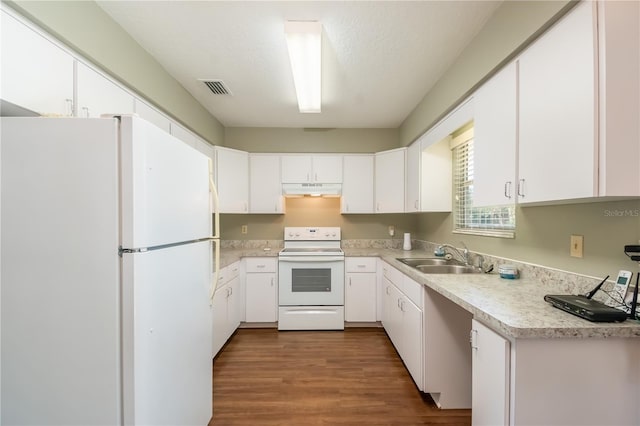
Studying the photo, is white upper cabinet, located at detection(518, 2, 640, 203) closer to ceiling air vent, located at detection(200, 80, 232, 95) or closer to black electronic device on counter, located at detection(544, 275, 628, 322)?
black electronic device on counter, located at detection(544, 275, 628, 322)

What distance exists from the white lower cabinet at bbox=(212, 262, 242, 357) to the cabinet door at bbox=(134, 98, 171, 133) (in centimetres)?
141

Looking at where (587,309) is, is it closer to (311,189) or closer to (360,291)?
(360,291)

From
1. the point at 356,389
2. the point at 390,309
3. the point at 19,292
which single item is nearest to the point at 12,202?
the point at 19,292

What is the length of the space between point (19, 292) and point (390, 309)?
2680 mm

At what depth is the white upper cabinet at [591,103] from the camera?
3.10ft

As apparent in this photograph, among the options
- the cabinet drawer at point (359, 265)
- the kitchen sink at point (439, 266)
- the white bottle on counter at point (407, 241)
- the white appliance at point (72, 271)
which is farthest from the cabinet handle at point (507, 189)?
the white bottle on counter at point (407, 241)

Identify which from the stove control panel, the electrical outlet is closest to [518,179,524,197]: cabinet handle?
the electrical outlet

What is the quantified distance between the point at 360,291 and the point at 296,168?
71.1 inches

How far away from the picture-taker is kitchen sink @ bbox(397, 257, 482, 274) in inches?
86.5

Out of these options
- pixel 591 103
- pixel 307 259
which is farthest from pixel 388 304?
pixel 591 103

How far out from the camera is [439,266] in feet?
7.63

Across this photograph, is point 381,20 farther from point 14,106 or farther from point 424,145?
point 14,106

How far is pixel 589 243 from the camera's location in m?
1.27

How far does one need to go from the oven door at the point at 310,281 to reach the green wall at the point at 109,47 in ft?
6.38
